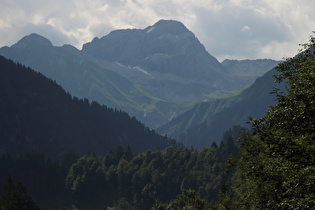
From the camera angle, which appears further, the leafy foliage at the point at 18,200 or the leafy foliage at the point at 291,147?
the leafy foliage at the point at 18,200

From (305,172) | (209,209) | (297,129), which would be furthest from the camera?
(209,209)

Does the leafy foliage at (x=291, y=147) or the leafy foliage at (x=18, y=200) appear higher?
the leafy foliage at (x=291, y=147)

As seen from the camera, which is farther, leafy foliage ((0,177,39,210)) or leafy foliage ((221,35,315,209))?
leafy foliage ((0,177,39,210))

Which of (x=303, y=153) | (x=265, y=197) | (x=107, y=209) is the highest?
(x=303, y=153)

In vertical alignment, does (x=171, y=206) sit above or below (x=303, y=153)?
below

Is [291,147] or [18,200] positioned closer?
[291,147]

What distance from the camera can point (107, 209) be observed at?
643 ft

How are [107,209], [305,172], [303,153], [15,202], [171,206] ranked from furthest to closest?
[107,209] → [15,202] → [171,206] → [303,153] → [305,172]

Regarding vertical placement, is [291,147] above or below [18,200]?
above

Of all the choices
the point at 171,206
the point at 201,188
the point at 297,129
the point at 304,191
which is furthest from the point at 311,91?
the point at 201,188

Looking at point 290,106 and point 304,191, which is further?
point 290,106

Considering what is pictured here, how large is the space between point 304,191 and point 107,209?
17645 cm

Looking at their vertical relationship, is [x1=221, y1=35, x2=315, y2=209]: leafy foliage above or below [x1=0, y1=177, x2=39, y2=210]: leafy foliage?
above

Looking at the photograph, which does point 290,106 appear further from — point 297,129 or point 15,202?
point 15,202
